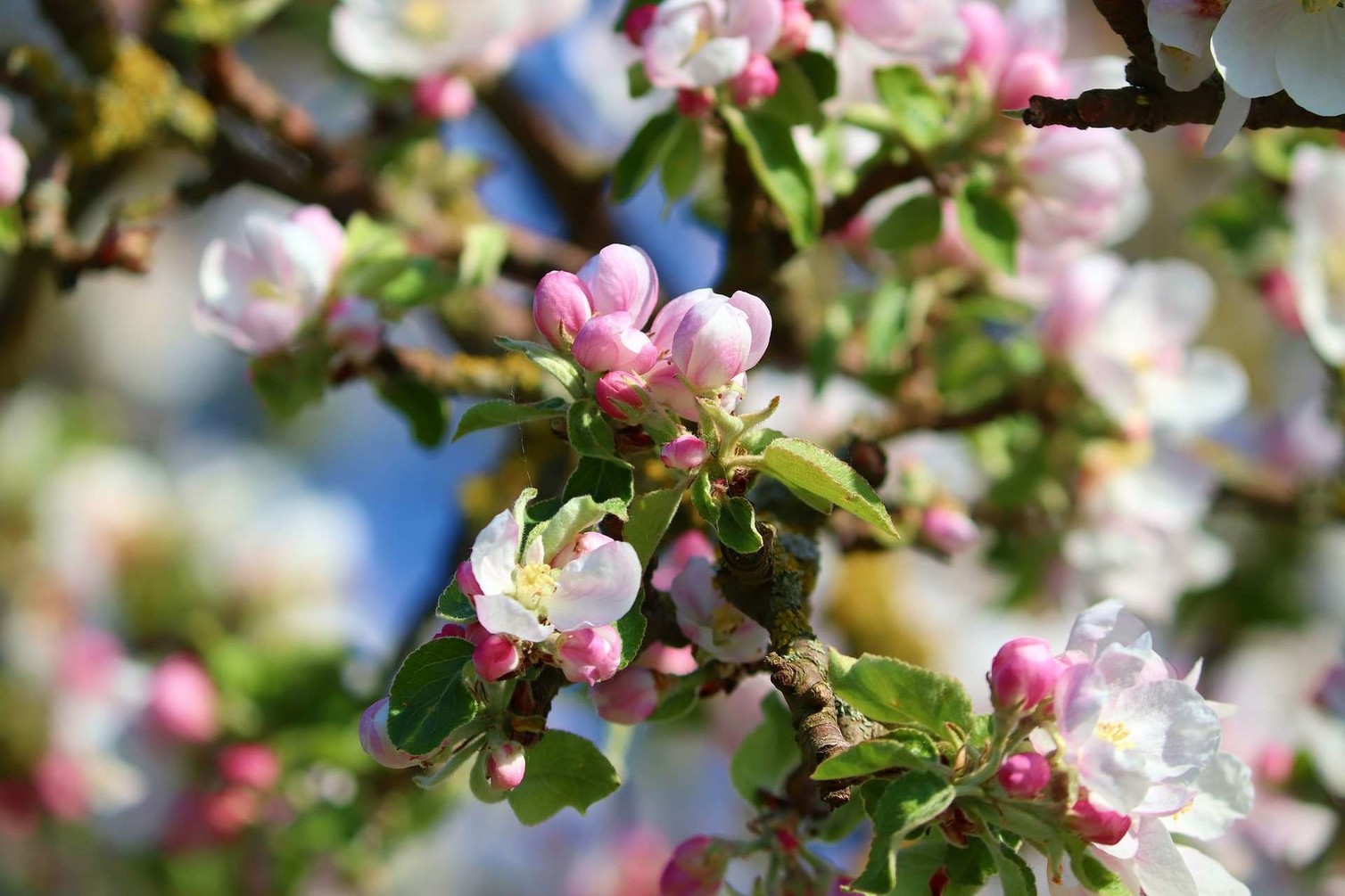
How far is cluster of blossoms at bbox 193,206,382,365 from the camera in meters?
1.12

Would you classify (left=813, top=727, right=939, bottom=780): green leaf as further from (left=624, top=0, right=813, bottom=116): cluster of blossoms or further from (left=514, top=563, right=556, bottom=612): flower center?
(left=624, top=0, right=813, bottom=116): cluster of blossoms

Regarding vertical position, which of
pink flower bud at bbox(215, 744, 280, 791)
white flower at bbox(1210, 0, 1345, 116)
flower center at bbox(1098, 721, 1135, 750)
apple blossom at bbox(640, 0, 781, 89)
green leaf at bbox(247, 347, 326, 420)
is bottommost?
pink flower bud at bbox(215, 744, 280, 791)

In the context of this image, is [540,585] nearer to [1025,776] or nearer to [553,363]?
[553,363]

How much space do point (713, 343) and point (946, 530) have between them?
1.92 feet

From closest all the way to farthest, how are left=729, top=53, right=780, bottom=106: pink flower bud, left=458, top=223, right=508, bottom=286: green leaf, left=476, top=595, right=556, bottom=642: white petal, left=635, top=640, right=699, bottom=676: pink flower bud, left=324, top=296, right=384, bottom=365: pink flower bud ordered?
left=476, top=595, right=556, bottom=642: white petal, left=635, top=640, right=699, bottom=676: pink flower bud, left=729, top=53, right=780, bottom=106: pink flower bud, left=324, top=296, right=384, bottom=365: pink flower bud, left=458, top=223, right=508, bottom=286: green leaf

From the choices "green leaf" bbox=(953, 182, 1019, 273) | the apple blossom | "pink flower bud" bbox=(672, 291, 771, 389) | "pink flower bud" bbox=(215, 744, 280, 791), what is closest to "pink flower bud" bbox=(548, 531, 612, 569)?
"pink flower bud" bbox=(672, 291, 771, 389)

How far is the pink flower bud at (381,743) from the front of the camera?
0.78 metres

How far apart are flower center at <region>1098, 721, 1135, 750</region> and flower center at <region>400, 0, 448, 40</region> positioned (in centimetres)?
111

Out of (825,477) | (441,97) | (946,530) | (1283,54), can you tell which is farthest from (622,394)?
(441,97)

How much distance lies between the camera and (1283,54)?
829 millimetres

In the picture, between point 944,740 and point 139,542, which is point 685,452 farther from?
point 139,542

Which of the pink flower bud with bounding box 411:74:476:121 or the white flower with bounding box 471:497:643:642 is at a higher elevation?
the white flower with bounding box 471:497:643:642

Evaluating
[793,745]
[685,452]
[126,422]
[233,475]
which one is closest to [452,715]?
[685,452]

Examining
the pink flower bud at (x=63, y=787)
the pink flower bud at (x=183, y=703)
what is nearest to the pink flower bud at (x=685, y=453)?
the pink flower bud at (x=183, y=703)
